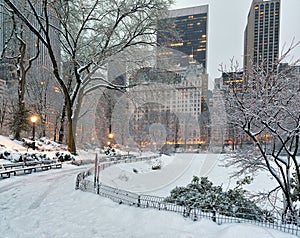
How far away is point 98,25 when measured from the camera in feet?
62.5

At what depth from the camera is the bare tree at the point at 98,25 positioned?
17.6m

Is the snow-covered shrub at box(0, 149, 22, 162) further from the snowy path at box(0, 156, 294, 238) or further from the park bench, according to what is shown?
the snowy path at box(0, 156, 294, 238)

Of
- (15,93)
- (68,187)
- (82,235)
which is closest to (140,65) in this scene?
(68,187)

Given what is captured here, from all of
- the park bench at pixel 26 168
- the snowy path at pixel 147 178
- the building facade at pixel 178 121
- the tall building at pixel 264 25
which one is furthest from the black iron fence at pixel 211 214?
the building facade at pixel 178 121

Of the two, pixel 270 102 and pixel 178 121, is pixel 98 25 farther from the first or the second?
pixel 178 121

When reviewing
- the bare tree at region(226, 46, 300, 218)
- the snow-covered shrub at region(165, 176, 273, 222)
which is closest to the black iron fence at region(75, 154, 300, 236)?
the snow-covered shrub at region(165, 176, 273, 222)

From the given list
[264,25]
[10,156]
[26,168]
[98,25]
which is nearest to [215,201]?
[26,168]

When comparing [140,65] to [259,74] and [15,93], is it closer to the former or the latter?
[259,74]

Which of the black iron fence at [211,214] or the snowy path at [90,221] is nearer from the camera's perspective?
the snowy path at [90,221]

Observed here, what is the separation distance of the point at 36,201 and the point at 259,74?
801cm

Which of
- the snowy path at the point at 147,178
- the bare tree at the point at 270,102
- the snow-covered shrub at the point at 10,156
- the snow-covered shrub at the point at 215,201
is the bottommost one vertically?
the snowy path at the point at 147,178

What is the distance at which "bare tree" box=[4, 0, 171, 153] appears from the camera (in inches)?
695

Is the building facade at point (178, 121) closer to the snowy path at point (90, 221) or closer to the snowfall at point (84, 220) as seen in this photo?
the snowfall at point (84, 220)

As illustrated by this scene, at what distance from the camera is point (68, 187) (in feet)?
30.1
